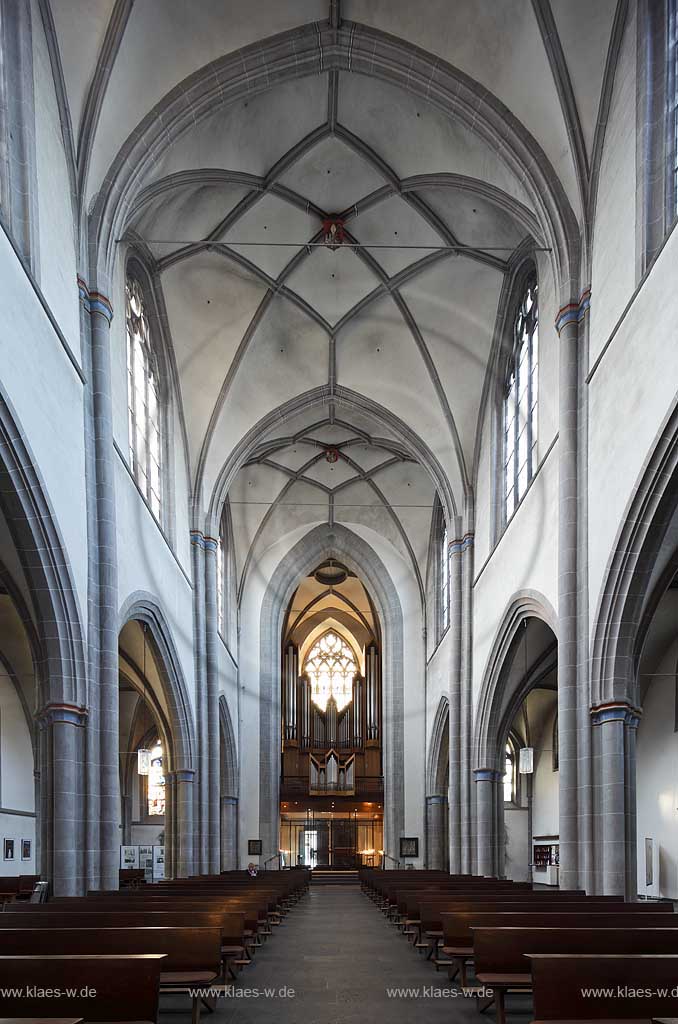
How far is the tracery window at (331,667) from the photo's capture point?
148 feet

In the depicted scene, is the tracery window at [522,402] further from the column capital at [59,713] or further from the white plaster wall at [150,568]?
the column capital at [59,713]

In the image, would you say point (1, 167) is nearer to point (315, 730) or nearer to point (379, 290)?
point (379, 290)

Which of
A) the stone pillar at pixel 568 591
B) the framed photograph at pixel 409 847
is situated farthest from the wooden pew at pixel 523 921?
the framed photograph at pixel 409 847

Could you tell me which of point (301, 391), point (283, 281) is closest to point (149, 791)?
point (301, 391)

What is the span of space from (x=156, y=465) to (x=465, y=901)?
43.9 ft

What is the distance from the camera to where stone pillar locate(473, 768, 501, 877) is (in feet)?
72.9

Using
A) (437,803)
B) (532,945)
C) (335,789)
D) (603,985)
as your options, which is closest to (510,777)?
(437,803)

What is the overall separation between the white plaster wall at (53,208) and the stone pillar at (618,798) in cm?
894

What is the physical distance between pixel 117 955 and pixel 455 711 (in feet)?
62.4

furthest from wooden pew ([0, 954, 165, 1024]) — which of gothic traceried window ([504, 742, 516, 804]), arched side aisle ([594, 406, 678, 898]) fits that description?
gothic traceried window ([504, 742, 516, 804])

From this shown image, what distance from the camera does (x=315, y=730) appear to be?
4278 centimetres

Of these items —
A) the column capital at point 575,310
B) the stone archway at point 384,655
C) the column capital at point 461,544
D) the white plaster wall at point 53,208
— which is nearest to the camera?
the white plaster wall at point 53,208

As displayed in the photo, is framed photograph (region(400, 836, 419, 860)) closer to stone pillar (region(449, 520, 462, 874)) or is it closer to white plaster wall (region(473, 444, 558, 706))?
stone pillar (region(449, 520, 462, 874))

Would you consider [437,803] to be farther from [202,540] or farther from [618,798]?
[618,798]
